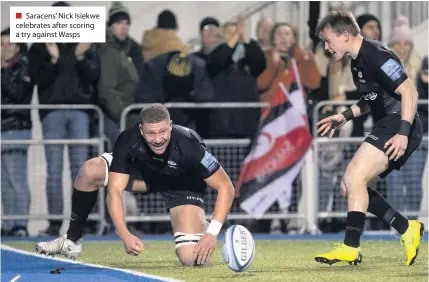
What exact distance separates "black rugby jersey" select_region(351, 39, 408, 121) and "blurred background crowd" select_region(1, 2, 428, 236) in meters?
4.61

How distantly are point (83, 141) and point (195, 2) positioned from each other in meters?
2.47

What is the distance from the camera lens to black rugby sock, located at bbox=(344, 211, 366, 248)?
28.7 ft

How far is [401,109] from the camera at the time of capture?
28.9 ft

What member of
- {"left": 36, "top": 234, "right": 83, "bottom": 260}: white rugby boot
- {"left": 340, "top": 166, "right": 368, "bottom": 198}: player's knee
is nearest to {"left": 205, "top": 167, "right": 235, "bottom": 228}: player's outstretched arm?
{"left": 340, "top": 166, "right": 368, "bottom": 198}: player's knee

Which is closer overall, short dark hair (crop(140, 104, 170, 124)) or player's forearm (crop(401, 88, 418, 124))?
short dark hair (crop(140, 104, 170, 124))

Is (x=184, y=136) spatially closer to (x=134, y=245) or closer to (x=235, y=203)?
(x=134, y=245)

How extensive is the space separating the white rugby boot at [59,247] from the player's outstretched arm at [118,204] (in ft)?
2.92

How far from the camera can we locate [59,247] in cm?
952

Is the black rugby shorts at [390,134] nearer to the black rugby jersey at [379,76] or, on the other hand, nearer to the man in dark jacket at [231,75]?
the black rugby jersey at [379,76]

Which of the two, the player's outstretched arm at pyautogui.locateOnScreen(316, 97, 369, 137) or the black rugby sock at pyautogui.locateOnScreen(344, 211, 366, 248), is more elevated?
the player's outstretched arm at pyautogui.locateOnScreen(316, 97, 369, 137)

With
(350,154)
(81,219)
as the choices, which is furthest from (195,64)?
(81,219)

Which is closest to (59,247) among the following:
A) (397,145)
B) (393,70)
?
(397,145)

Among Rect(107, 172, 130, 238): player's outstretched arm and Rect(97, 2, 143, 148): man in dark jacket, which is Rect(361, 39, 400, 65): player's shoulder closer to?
Rect(107, 172, 130, 238): player's outstretched arm

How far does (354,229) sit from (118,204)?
1820mm
